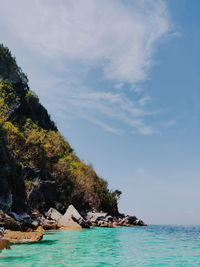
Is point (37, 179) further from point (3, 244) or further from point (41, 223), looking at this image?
point (3, 244)

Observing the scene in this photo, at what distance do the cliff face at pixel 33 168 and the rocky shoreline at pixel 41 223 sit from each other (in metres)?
2.28

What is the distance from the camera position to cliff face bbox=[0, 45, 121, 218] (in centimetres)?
2920

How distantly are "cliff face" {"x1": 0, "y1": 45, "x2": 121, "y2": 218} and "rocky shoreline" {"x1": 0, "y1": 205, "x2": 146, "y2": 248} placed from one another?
Result: 7.49ft

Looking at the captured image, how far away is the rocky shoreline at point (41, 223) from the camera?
50.6 ft

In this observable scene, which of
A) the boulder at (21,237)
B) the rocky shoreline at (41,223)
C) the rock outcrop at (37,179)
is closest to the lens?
the boulder at (21,237)

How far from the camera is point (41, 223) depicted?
86.6ft

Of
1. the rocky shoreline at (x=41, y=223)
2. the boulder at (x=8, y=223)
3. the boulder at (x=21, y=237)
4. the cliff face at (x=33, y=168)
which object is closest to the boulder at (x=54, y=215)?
the rocky shoreline at (x=41, y=223)

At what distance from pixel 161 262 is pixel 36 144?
3357cm

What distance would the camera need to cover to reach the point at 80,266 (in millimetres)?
9336

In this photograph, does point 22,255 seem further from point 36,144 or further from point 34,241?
point 36,144

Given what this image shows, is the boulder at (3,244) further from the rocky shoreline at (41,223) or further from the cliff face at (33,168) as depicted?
the cliff face at (33,168)

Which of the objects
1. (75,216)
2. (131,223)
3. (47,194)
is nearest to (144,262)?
(75,216)

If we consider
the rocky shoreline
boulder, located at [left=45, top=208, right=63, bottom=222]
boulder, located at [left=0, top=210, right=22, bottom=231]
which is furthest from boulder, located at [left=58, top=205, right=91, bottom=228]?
boulder, located at [left=0, top=210, right=22, bottom=231]

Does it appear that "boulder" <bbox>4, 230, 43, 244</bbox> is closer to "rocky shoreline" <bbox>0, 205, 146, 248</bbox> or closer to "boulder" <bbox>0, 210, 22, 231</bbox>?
"rocky shoreline" <bbox>0, 205, 146, 248</bbox>
